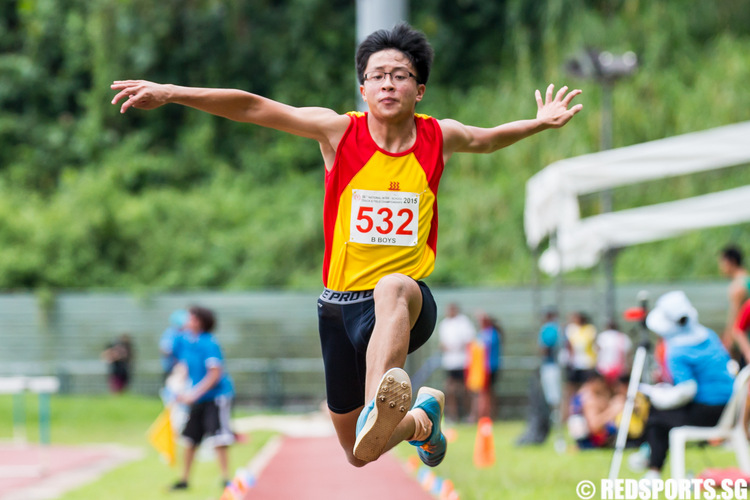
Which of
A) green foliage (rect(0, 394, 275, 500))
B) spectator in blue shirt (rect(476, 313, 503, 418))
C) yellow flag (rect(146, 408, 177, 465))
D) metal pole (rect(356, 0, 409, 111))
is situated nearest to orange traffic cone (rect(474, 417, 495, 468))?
green foliage (rect(0, 394, 275, 500))

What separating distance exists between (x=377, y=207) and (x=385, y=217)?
0.07 meters

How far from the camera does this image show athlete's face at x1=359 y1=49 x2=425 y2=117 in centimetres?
540

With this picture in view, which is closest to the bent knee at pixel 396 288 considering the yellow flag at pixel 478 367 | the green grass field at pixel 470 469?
the green grass field at pixel 470 469

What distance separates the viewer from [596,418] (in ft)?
42.8

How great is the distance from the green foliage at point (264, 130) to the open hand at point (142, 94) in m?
20.1

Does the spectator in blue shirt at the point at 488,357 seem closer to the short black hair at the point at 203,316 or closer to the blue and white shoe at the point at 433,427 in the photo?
the short black hair at the point at 203,316

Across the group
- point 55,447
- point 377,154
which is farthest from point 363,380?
point 55,447

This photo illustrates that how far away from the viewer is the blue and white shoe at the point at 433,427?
18.0ft

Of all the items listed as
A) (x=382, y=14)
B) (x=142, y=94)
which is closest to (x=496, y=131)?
(x=142, y=94)

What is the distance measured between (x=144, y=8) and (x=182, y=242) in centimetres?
903

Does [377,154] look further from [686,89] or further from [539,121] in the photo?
[686,89]

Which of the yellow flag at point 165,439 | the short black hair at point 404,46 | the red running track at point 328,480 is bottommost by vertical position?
the red running track at point 328,480

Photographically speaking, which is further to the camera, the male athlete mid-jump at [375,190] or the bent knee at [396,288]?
the male athlete mid-jump at [375,190]

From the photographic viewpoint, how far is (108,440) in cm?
1906
